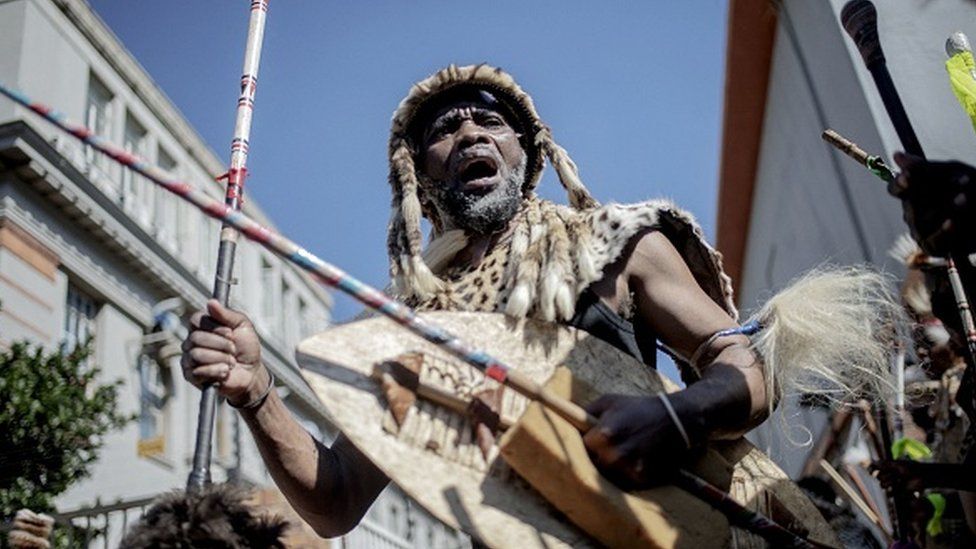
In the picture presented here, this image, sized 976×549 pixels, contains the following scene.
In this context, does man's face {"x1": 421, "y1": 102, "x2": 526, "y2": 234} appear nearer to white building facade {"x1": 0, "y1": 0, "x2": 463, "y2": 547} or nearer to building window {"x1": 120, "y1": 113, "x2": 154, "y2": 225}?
white building facade {"x1": 0, "y1": 0, "x2": 463, "y2": 547}

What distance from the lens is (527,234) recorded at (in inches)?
104

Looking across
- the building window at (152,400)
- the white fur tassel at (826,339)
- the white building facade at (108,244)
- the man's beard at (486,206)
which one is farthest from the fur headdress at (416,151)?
the building window at (152,400)

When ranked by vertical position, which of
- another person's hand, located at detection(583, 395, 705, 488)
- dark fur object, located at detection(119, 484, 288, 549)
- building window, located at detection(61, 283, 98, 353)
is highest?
building window, located at detection(61, 283, 98, 353)

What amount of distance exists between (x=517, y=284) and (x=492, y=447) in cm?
46

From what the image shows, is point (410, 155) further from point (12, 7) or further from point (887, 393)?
point (12, 7)

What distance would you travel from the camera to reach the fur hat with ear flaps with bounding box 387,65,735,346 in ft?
7.85

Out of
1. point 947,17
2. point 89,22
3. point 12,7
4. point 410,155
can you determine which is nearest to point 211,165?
point 89,22

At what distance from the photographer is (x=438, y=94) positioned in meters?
3.03

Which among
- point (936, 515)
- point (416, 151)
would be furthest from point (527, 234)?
point (936, 515)

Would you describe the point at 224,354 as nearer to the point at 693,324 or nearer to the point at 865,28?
the point at 693,324

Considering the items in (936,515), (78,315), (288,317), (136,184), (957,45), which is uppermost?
(136,184)

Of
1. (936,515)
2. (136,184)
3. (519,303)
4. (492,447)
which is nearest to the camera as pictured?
(492,447)

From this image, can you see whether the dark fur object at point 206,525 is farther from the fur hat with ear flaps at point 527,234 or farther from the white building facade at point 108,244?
the white building facade at point 108,244

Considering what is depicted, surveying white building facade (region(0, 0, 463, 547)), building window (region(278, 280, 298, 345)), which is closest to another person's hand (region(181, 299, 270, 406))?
white building facade (region(0, 0, 463, 547))
